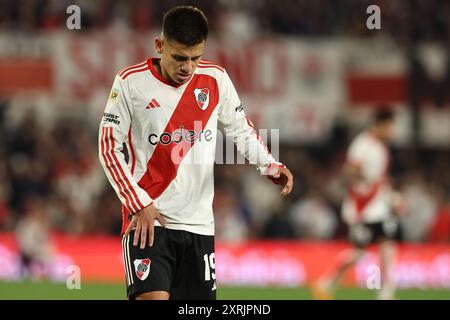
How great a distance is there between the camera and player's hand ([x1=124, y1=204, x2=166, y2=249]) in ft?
18.4

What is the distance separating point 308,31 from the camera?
57.9 feet

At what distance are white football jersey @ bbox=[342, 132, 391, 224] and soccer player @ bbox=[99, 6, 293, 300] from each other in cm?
556

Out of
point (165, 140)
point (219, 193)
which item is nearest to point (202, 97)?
point (165, 140)

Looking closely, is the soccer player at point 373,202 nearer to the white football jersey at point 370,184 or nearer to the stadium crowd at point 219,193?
the white football jersey at point 370,184

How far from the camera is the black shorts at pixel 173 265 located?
5.63 meters

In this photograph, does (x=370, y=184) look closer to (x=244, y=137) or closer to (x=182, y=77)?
(x=244, y=137)

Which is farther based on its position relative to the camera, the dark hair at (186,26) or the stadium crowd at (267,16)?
the stadium crowd at (267,16)

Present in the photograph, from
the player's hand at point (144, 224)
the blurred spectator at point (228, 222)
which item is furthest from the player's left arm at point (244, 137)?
the blurred spectator at point (228, 222)

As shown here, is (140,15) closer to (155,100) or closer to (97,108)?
(97,108)

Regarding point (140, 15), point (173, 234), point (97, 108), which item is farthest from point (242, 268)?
point (173, 234)

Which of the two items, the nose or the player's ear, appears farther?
the player's ear

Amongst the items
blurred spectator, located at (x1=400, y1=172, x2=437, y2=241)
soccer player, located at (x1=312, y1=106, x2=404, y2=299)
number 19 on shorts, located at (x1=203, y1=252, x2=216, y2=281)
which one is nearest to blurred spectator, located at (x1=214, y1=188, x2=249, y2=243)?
blurred spectator, located at (x1=400, y1=172, x2=437, y2=241)

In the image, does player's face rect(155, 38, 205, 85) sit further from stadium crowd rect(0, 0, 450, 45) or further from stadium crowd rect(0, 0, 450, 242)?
stadium crowd rect(0, 0, 450, 45)

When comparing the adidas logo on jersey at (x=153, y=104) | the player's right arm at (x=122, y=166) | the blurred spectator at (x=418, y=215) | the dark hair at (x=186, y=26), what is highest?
the dark hair at (x=186, y=26)
